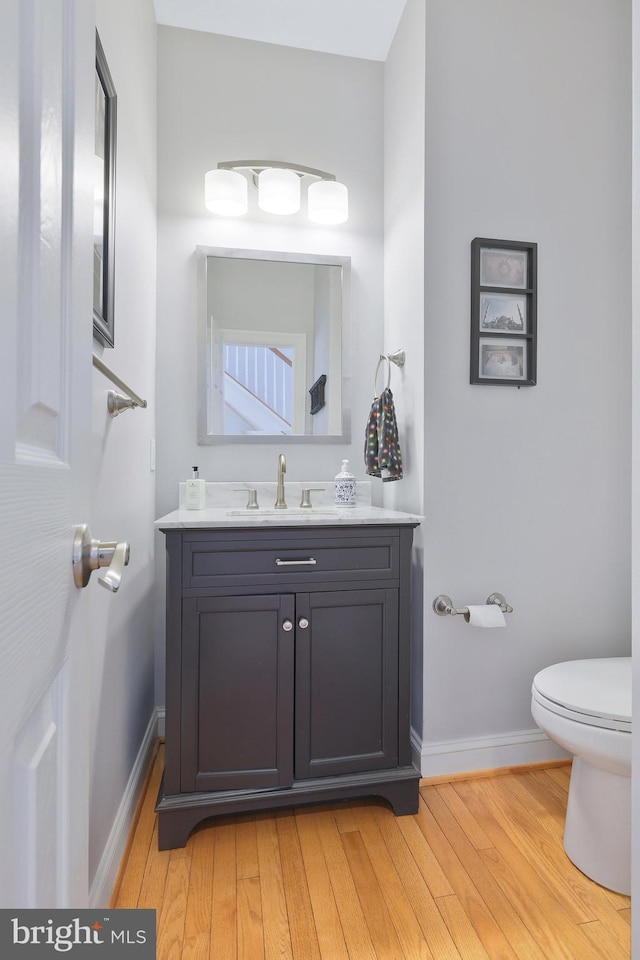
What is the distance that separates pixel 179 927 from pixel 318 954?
1.07ft

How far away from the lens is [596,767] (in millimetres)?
1347

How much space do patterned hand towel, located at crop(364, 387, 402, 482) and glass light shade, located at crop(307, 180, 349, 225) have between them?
0.78 metres

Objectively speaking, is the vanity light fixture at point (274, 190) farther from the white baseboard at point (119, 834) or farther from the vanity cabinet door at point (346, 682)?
the white baseboard at point (119, 834)

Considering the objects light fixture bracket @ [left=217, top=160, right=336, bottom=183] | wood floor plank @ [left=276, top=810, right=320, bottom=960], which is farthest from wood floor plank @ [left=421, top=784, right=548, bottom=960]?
light fixture bracket @ [left=217, top=160, right=336, bottom=183]

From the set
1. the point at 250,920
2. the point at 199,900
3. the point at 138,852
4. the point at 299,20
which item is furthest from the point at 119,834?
the point at 299,20

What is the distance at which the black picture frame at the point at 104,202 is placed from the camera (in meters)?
1.13

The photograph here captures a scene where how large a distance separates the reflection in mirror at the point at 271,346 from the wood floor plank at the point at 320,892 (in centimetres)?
135

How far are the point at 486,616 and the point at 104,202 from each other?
1.60 m

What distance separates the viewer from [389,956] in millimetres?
1115

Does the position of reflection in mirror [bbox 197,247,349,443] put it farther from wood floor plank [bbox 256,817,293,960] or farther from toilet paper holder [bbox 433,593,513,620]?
wood floor plank [bbox 256,817,293,960]

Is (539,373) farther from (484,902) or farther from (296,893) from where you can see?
(296,893)

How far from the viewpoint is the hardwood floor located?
1144 mm

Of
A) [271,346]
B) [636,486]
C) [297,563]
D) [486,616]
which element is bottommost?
[486,616]

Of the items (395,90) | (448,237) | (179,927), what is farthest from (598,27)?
Result: (179,927)
